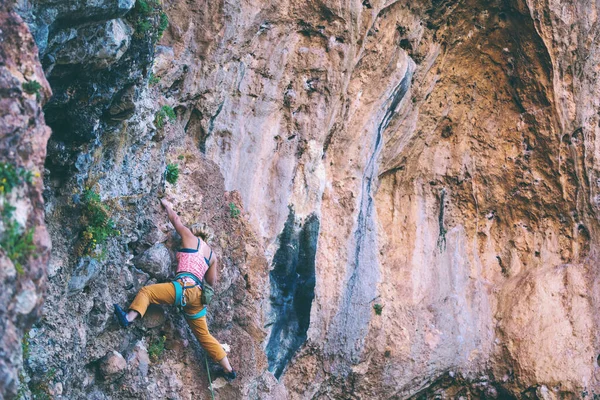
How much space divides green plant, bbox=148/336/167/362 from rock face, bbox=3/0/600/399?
0.21ft

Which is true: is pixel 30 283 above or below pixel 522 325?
above

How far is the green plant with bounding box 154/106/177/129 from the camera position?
986cm

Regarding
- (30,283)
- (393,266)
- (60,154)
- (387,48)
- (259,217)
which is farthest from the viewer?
(393,266)

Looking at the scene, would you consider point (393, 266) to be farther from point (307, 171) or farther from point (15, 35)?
point (15, 35)

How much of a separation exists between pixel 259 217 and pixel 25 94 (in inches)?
239

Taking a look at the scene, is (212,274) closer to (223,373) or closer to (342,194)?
(223,373)

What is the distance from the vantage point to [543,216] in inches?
550

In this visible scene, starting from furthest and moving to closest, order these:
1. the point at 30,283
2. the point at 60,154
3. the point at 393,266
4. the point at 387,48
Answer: the point at 393,266 → the point at 387,48 → the point at 60,154 → the point at 30,283

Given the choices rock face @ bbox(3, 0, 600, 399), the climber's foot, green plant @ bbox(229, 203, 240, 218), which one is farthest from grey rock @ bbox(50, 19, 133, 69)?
the climber's foot

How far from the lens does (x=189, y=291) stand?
9156 millimetres

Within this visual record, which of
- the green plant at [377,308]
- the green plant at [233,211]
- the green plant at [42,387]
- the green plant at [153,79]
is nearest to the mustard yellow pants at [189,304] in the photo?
the green plant at [42,387]

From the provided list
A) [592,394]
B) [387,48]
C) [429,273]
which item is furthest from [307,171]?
[592,394]

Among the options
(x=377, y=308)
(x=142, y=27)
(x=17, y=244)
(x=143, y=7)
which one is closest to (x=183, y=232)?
(x=142, y=27)

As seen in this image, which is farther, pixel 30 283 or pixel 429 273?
pixel 429 273
